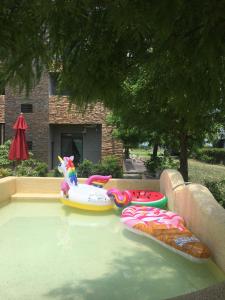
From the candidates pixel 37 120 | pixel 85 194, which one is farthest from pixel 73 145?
pixel 85 194

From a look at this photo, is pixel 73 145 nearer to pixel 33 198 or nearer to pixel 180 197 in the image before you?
pixel 33 198

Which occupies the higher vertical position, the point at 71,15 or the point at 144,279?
the point at 71,15

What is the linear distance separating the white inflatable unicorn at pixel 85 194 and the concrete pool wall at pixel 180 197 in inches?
43.3

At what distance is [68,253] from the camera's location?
669cm

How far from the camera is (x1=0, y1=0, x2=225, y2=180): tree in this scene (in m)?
1.88

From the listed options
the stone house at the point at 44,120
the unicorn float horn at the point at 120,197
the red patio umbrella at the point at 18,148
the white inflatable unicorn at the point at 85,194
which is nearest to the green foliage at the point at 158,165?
the stone house at the point at 44,120

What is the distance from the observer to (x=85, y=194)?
1040cm

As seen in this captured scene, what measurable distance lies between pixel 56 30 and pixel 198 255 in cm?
482

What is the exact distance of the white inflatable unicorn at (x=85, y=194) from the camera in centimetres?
1031

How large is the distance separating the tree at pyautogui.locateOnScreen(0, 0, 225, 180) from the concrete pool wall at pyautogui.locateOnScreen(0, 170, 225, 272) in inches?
137

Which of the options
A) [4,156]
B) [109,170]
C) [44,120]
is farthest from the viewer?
[44,120]

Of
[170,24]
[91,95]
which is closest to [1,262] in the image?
[91,95]

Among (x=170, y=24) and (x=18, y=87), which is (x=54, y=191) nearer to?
(x=18, y=87)

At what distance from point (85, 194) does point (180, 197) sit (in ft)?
9.15
